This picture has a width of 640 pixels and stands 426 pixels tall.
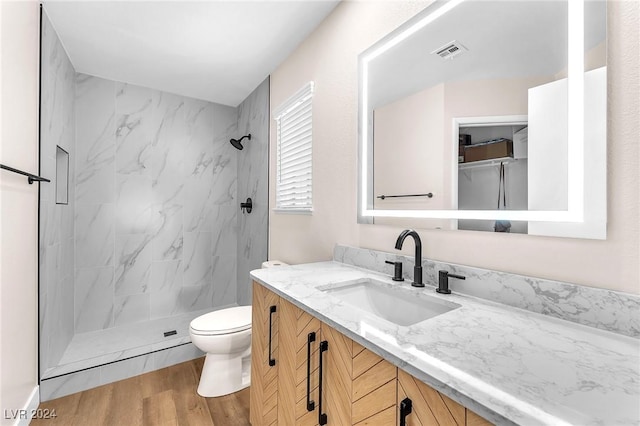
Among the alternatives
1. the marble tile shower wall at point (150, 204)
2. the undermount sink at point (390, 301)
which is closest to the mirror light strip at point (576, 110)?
the undermount sink at point (390, 301)

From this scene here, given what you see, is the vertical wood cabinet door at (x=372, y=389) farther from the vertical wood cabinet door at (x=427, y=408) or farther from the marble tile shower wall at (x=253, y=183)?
the marble tile shower wall at (x=253, y=183)

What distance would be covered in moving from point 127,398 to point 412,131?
2.45 metres

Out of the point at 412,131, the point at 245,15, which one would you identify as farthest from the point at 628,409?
the point at 245,15

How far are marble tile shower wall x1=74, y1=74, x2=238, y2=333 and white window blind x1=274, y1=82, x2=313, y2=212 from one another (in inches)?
49.8

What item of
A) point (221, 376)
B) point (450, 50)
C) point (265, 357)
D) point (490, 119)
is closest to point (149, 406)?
point (221, 376)

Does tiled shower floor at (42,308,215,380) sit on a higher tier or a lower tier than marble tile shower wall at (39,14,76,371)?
lower

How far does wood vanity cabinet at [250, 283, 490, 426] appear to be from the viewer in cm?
64

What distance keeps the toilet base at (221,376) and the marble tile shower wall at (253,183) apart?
100 centimetres

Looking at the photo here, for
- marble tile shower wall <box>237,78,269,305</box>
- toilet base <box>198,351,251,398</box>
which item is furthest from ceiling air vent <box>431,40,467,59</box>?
toilet base <box>198,351,251,398</box>

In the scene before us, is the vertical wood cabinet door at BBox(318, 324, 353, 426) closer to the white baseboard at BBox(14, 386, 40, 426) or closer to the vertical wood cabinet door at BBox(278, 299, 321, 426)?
the vertical wood cabinet door at BBox(278, 299, 321, 426)

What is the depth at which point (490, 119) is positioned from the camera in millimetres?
1072

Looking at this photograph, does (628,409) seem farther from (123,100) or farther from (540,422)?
(123,100)

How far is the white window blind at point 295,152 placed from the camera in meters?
2.13

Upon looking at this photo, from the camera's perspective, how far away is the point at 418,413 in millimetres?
631
